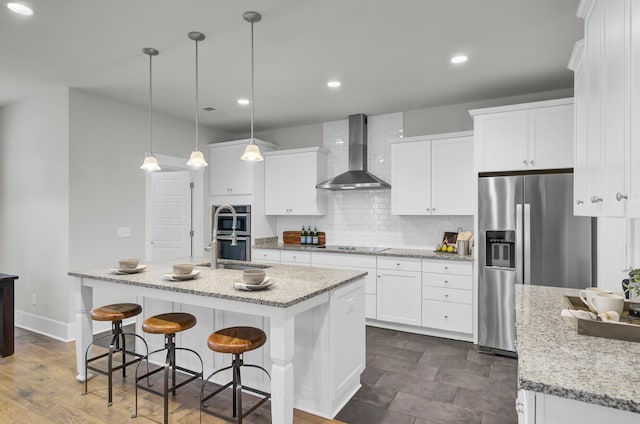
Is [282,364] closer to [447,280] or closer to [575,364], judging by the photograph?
[575,364]

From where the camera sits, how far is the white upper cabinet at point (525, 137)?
353 cm

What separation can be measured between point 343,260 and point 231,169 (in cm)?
232

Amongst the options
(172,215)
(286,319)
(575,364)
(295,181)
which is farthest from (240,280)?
(172,215)

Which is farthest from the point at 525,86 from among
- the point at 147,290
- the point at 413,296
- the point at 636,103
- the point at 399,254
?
the point at 147,290

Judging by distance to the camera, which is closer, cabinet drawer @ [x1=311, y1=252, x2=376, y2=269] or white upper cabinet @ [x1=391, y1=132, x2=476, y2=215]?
white upper cabinet @ [x1=391, y1=132, x2=476, y2=215]

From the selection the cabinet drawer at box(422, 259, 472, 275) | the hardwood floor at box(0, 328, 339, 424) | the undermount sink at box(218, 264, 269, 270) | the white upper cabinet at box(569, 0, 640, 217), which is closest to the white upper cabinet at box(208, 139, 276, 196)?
the undermount sink at box(218, 264, 269, 270)

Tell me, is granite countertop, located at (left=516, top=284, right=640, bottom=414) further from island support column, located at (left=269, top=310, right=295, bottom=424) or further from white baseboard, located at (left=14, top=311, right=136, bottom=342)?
white baseboard, located at (left=14, top=311, right=136, bottom=342)

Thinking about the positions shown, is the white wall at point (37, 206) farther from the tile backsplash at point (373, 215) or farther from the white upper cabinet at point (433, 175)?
the white upper cabinet at point (433, 175)

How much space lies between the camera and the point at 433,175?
448 centimetres

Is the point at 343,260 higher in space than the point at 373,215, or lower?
lower

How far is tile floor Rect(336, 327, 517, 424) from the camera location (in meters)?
2.55

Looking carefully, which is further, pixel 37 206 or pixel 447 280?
pixel 37 206

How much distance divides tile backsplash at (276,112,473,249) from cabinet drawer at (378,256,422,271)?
2.18 ft

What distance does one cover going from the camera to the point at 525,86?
158 inches
